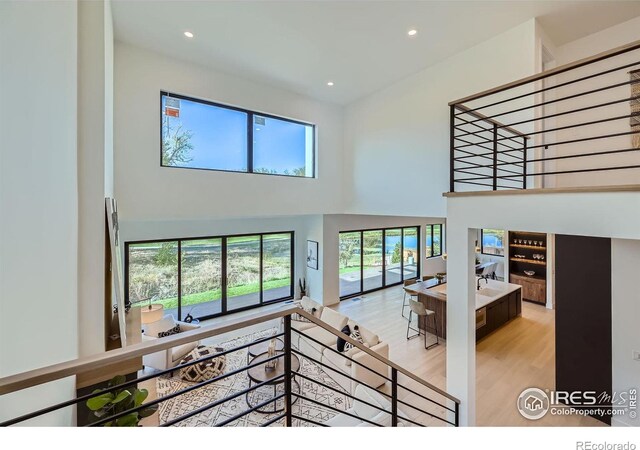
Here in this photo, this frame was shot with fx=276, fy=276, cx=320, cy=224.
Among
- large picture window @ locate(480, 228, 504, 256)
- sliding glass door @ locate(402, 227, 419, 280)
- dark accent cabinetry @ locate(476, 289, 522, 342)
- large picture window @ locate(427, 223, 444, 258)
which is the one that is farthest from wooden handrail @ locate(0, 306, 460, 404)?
large picture window @ locate(427, 223, 444, 258)

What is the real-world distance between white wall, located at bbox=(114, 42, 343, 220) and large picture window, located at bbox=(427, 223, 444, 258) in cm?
685

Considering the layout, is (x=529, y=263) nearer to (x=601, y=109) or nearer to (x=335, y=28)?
(x=601, y=109)

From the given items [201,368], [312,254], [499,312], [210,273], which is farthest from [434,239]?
[201,368]

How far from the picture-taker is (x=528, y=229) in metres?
2.53

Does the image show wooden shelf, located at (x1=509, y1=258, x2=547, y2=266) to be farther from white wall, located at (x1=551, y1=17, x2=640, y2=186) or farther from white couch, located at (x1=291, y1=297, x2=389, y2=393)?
white couch, located at (x1=291, y1=297, x2=389, y2=393)

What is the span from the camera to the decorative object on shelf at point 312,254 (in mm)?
7785

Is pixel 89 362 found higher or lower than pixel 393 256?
higher

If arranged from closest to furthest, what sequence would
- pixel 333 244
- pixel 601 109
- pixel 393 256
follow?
pixel 601 109 < pixel 333 244 < pixel 393 256

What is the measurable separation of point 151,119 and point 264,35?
7.18 feet

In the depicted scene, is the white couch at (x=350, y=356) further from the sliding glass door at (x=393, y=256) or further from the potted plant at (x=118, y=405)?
the sliding glass door at (x=393, y=256)

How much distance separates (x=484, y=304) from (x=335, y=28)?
6017mm
